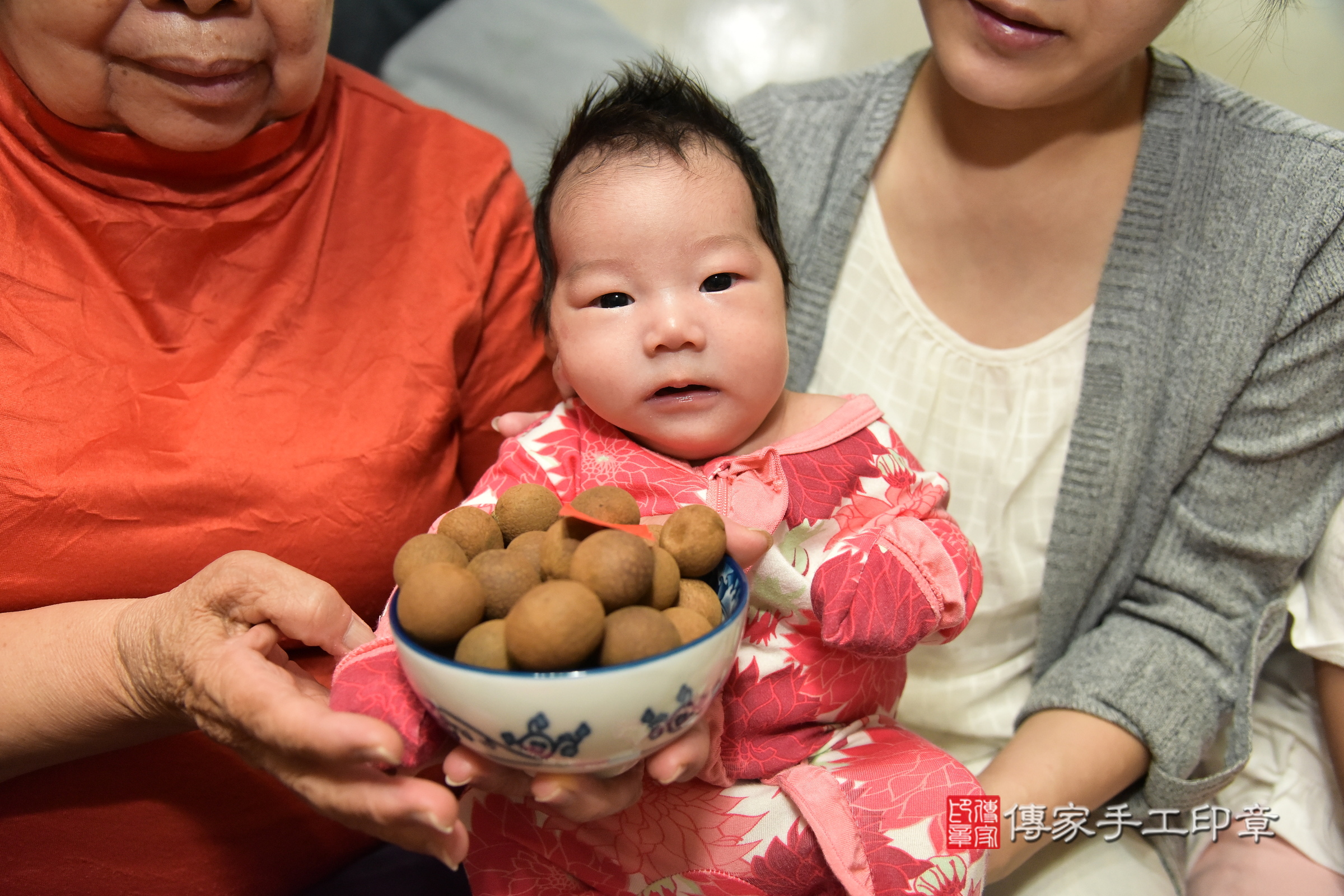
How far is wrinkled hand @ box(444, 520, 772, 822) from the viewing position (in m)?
Result: 0.74

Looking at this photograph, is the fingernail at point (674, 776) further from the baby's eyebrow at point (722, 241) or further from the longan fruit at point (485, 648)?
the baby's eyebrow at point (722, 241)

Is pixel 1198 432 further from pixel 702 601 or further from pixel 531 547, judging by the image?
pixel 531 547

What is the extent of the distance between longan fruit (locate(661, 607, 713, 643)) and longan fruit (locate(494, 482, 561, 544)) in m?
0.16

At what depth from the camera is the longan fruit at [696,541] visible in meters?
0.81

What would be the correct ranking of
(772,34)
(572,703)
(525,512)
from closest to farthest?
(572,703) < (525,512) < (772,34)

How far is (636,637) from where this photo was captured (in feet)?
2.25

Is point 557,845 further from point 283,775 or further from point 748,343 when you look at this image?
point 748,343

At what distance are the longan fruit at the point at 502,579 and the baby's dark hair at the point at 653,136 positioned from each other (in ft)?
1.39

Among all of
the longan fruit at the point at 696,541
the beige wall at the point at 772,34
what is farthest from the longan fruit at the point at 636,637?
the beige wall at the point at 772,34

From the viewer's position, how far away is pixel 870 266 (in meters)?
1.39

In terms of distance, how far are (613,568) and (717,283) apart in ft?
1.44

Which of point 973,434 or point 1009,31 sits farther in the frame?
point 973,434
